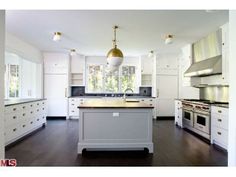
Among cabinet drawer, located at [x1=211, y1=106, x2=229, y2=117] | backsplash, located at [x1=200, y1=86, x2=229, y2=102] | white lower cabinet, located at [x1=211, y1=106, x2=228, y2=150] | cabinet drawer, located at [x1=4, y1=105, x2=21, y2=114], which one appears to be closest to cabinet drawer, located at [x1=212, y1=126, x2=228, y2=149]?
white lower cabinet, located at [x1=211, y1=106, x2=228, y2=150]

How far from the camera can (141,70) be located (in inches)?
317

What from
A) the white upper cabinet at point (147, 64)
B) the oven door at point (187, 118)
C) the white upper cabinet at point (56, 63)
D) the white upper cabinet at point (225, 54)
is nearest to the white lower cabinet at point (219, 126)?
the white upper cabinet at point (225, 54)

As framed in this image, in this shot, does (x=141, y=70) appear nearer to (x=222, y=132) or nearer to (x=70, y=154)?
(x=222, y=132)

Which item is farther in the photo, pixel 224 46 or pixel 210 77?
pixel 210 77

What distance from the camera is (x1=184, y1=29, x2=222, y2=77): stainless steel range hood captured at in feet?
15.0

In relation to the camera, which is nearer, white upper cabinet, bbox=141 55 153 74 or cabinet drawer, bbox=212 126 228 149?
cabinet drawer, bbox=212 126 228 149

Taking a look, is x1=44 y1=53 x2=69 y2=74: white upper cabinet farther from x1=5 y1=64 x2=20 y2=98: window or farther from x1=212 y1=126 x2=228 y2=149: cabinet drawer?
x1=212 y1=126 x2=228 y2=149: cabinet drawer

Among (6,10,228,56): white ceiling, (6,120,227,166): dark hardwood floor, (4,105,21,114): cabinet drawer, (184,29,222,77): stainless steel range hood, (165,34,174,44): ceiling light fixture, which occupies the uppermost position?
(6,10,228,56): white ceiling

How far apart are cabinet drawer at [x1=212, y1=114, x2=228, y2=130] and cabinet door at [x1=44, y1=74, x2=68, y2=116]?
5.27 meters

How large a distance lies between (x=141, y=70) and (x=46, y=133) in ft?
14.3

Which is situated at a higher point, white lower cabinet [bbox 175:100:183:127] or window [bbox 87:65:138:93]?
window [bbox 87:65:138:93]

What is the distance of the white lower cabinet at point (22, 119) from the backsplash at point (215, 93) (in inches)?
189
